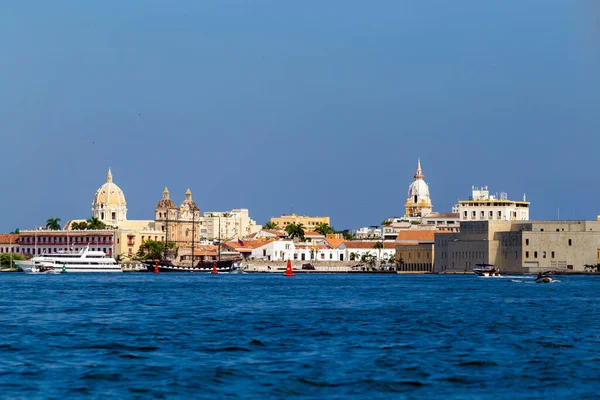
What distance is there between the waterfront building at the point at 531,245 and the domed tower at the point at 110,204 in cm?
8191

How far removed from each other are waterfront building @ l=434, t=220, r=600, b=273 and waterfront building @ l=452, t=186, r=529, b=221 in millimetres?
33784

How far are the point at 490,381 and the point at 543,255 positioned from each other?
9257cm

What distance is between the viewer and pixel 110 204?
7451 inches

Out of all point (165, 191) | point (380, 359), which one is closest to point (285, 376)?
point (380, 359)

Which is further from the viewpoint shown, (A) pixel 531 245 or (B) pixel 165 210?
(B) pixel 165 210

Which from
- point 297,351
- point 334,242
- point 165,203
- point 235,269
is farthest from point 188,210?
point 297,351

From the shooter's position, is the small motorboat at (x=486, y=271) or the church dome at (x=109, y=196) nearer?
the small motorboat at (x=486, y=271)

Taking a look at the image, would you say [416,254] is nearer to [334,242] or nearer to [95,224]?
[334,242]

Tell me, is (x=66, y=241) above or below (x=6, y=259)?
above

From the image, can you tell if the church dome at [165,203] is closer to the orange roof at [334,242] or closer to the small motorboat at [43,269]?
the orange roof at [334,242]

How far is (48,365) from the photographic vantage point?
77.4 ft

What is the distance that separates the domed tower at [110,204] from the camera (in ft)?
620

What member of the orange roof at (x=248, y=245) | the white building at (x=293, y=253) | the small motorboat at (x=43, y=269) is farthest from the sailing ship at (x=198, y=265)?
the small motorboat at (x=43, y=269)

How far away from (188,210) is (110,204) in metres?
18.3
